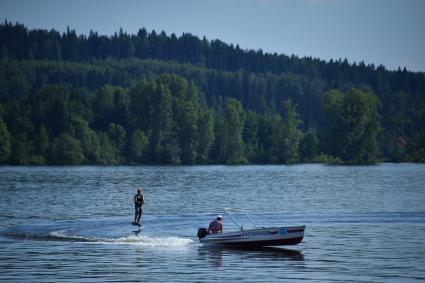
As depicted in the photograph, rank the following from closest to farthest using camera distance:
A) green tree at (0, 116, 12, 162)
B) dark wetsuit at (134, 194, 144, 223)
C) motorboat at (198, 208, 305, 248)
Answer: motorboat at (198, 208, 305, 248) < dark wetsuit at (134, 194, 144, 223) < green tree at (0, 116, 12, 162)

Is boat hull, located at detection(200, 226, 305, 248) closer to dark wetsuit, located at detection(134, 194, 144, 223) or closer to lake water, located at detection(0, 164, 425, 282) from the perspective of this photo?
lake water, located at detection(0, 164, 425, 282)

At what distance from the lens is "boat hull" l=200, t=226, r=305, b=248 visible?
51.2 meters

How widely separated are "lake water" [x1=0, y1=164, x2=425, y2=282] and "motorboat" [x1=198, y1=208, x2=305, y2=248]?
63 centimetres

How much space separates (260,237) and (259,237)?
0.21ft

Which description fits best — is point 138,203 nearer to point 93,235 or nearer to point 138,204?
point 138,204

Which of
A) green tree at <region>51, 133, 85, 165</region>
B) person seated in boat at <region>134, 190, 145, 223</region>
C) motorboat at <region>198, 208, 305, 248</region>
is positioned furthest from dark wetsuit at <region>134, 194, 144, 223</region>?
green tree at <region>51, 133, 85, 165</region>

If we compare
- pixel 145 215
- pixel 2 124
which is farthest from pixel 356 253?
pixel 2 124

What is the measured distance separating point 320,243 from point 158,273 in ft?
46.7

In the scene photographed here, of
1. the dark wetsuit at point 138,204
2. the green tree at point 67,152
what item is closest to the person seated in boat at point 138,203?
the dark wetsuit at point 138,204

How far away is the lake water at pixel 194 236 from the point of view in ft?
141

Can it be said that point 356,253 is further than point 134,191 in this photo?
No

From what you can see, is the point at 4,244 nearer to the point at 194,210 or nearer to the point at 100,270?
the point at 100,270

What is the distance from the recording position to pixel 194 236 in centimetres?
5822

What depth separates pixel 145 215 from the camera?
73.8 meters
